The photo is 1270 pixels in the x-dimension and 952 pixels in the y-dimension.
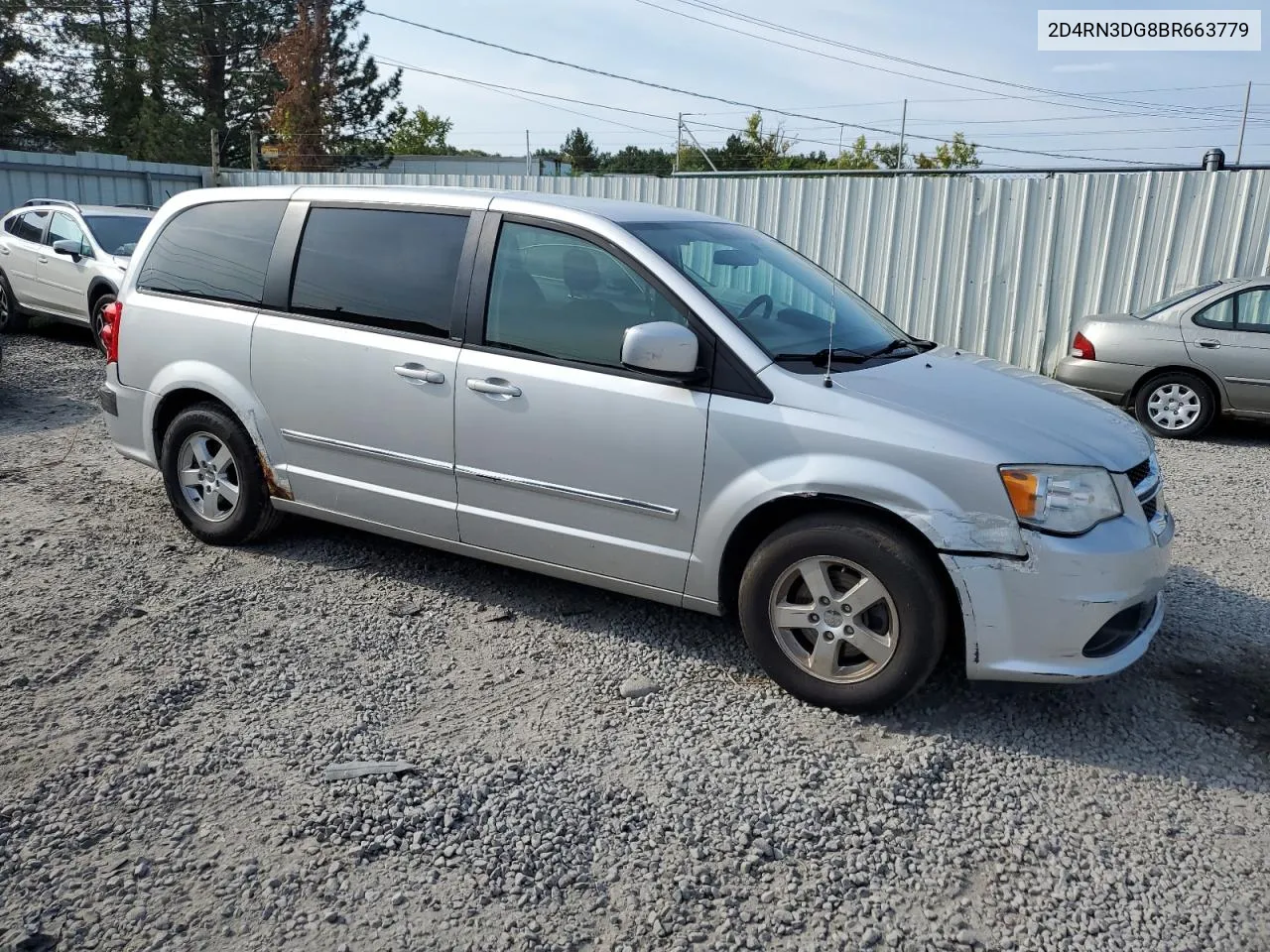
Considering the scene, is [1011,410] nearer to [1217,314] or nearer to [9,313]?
[1217,314]

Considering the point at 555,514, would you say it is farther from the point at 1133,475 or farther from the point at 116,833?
the point at 1133,475

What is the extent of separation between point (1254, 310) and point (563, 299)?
7.18 meters

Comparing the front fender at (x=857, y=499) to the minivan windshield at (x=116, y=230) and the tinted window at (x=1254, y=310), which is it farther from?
the minivan windshield at (x=116, y=230)

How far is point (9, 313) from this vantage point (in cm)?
1227

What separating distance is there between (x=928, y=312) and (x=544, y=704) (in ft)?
29.6

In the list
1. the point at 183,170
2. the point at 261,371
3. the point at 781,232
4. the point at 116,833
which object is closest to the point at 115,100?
the point at 183,170

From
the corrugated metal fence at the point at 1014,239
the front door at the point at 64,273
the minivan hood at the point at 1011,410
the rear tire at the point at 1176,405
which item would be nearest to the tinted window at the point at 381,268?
the minivan hood at the point at 1011,410

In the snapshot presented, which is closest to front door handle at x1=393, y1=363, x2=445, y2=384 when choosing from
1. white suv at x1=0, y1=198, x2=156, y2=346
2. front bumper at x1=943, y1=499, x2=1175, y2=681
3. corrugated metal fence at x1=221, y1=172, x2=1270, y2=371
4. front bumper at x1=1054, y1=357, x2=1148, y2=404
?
front bumper at x1=943, y1=499, x2=1175, y2=681

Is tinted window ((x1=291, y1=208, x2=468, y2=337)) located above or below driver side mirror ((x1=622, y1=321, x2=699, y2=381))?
above

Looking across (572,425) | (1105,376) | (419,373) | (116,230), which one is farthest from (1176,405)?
(116,230)

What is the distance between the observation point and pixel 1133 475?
11.7 feet

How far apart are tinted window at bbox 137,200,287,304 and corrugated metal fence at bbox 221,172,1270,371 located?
4.54 m

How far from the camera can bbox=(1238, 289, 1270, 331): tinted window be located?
27.5 ft

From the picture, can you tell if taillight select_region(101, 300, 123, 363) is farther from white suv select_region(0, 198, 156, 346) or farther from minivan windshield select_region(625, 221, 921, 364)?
white suv select_region(0, 198, 156, 346)
